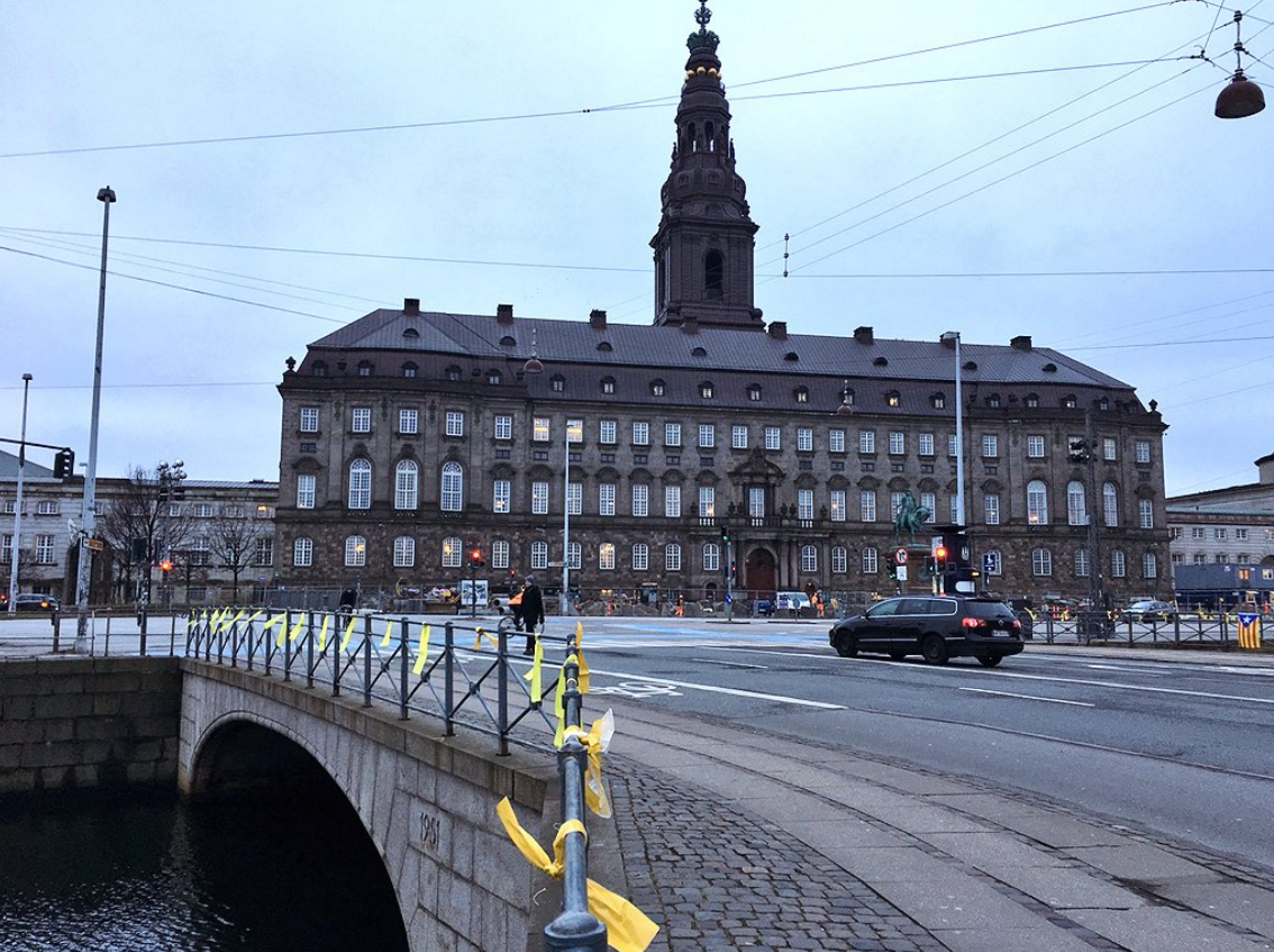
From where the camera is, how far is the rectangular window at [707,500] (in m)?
85.6

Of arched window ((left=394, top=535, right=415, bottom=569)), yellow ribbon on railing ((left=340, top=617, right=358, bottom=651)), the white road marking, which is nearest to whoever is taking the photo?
yellow ribbon on railing ((left=340, top=617, right=358, bottom=651))

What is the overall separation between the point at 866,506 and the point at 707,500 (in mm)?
13403

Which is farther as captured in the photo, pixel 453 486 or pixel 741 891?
pixel 453 486

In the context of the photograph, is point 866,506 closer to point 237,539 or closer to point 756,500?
point 756,500

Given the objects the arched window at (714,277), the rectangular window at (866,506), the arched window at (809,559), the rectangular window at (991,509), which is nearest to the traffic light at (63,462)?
the arched window at (809,559)

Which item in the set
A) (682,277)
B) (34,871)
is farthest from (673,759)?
(682,277)

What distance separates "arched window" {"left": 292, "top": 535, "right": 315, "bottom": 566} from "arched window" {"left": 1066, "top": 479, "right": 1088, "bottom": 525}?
60.2 meters

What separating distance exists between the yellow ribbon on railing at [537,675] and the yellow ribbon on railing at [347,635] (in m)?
4.65

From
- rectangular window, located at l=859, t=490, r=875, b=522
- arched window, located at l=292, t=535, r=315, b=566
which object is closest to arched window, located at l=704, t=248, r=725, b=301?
rectangular window, located at l=859, t=490, r=875, b=522

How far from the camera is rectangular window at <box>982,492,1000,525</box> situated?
3497 inches

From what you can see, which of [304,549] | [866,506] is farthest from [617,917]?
[866,506]

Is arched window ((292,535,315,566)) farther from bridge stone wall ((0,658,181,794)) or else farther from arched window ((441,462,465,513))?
bridge stone wall ((0,658,181,794))

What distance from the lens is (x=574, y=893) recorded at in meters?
3.15

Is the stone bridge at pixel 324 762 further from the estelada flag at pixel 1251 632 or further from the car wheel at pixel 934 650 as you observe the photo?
the estelada flag at pixel 1251 632
